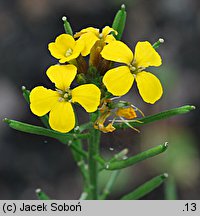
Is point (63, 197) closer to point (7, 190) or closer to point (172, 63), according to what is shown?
point (7, 190)

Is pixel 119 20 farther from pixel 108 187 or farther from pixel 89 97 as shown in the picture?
pixel 108 187

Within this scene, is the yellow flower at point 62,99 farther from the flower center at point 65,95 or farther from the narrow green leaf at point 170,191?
the narrow green leaf at point 170,191

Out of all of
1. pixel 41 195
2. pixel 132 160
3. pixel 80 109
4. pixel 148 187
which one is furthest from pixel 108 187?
pixel 80 109

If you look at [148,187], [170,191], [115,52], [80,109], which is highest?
[80,109]

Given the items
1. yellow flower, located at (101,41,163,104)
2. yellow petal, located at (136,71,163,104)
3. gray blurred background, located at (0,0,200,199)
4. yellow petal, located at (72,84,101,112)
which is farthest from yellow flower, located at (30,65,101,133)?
gray blurred background, located at (0,0,200,199)

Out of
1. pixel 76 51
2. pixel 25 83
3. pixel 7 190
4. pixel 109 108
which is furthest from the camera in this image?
pixel 25 83

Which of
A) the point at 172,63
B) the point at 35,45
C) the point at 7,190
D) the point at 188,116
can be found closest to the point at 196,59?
the point at 172,63
